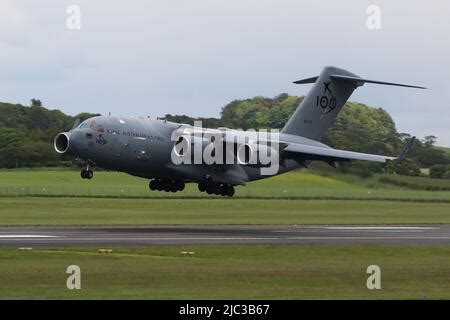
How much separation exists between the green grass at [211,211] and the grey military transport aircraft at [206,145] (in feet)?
9.71

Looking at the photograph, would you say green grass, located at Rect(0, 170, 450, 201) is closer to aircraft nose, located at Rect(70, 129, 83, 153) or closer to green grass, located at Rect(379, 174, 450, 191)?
green grass, located at Rect(379, 174, 450, 191)

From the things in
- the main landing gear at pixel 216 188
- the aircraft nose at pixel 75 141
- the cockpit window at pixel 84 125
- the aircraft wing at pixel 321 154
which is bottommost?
the main landing gear at pixel 216 188

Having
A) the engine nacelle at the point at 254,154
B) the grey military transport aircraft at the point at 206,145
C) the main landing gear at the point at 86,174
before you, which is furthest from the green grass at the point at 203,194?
the main landing gear at the point at 86,174

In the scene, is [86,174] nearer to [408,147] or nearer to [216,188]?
[216,188]

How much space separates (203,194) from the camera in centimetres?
7331

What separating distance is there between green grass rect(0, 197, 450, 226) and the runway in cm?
425

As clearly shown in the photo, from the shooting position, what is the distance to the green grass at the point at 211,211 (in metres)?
55.6

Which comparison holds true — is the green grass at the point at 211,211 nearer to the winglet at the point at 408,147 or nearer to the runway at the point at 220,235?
the runway at the point at 220,235

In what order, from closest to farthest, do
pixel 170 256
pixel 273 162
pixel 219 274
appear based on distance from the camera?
pixel 219 274 < pixel 170 256 < pixel 273 162

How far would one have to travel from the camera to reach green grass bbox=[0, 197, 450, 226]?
182ft
